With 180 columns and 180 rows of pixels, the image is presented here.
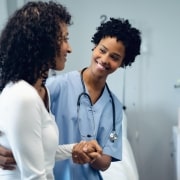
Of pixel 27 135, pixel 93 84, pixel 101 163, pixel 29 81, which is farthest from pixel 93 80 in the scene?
pixel 27 135

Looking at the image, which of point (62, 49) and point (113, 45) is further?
point (113, 45)

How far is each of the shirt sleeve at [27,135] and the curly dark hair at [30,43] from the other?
0.34 feet

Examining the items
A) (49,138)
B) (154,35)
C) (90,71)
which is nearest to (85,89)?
(90,71)

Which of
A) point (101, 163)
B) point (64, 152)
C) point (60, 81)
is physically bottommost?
point (101, 163)

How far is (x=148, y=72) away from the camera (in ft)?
9.10

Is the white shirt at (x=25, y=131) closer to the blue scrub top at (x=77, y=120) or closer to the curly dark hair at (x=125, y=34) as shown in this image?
the blue scrub top at (x=77, y=120)

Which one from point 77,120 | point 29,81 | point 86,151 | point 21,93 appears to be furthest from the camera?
point 77,120

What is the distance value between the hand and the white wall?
1.97 meters

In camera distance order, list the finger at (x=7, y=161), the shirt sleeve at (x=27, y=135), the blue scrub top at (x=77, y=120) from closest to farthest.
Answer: the shirt sleeve at (x=27, y=135), the finger at (x=7, y=161), the blue scrub top at (x=77, y=120)

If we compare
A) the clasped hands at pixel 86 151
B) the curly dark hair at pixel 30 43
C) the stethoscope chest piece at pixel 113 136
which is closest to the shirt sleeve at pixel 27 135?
the curly dark hair at pixel 30 43

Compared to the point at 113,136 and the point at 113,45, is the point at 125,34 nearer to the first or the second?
the point at 113,45

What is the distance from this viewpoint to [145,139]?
9.39 feet

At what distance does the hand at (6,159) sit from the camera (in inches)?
36.6

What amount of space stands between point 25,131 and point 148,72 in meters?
2.07
